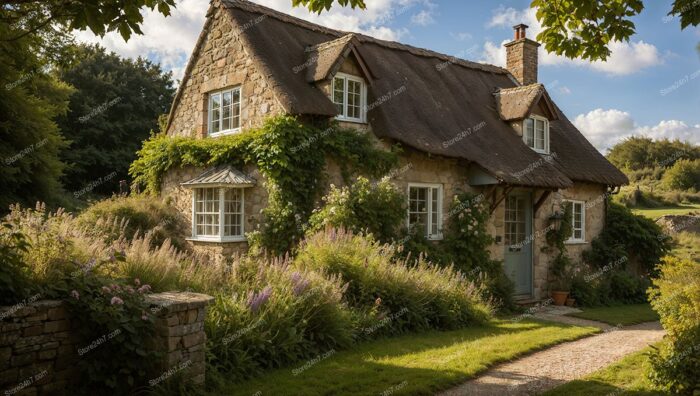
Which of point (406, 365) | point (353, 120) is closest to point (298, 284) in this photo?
point (406, 365)

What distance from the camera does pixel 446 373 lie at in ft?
22.1

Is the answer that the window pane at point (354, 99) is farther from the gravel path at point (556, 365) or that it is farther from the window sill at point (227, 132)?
the gravel path at point (556, 365)

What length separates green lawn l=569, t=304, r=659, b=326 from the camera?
11909 millimetres

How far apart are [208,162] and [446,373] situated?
322 inches

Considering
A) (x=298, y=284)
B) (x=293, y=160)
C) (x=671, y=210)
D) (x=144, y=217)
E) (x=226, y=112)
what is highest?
(x=226, y=112)

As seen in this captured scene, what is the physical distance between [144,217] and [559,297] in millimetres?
11035

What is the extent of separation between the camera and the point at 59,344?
534cm

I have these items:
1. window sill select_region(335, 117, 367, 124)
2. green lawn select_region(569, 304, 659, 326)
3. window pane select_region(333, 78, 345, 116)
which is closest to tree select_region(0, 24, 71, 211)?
window pane select_region(333, 78, 345, 116)

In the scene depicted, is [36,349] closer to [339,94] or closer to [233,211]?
[233,211]

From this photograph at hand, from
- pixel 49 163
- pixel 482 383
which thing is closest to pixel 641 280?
pixel 482 383

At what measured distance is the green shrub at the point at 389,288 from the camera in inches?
363

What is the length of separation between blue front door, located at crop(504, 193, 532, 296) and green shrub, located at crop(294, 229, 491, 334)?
454 centimetres

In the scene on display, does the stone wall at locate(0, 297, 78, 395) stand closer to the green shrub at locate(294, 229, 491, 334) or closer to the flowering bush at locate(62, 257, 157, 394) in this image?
the flowering bush at locate(62, 257, 157, 394)

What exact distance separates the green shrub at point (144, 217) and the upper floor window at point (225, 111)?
7.76 ft
